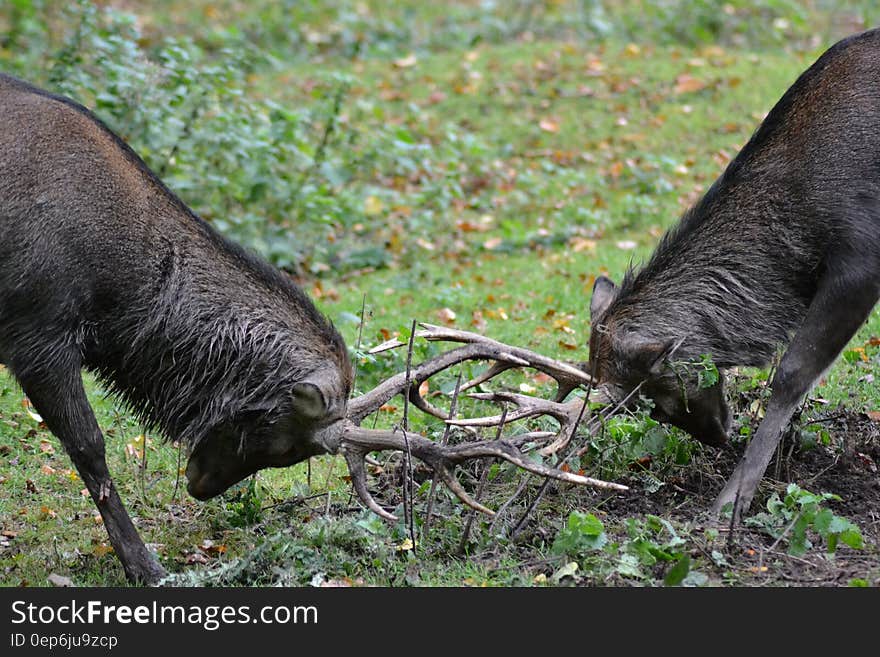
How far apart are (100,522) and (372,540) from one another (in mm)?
1778

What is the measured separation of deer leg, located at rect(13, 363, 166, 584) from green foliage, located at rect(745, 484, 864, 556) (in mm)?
2868

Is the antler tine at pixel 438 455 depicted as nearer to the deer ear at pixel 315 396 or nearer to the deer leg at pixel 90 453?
the deer ear at pixel 315 396

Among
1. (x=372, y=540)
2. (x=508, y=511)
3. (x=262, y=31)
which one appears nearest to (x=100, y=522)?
(x=372, y=540)

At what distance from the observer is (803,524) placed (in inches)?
207

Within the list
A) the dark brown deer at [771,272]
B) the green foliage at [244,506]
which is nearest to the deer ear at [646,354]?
the dark brown deer at [771,272]

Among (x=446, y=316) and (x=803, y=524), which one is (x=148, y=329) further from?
(x=446, y=316)

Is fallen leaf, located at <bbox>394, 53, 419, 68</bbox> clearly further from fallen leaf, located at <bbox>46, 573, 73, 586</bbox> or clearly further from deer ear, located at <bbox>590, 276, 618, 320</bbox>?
fallen leaf, located at <bbox>46, 573, 73, 586</bbox>

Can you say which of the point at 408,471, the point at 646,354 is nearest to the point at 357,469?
the point at 408,471

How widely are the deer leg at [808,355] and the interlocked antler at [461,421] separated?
0.89 m

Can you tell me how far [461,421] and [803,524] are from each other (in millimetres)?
1597

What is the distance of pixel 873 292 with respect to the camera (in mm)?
5883

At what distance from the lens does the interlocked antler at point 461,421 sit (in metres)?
5.21

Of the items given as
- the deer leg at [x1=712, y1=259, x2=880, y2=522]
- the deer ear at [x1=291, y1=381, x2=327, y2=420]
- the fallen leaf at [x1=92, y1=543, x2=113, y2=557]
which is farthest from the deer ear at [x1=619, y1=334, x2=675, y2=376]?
the fallen leaf at [x1=92, y1=543, x2=113, y2=557]

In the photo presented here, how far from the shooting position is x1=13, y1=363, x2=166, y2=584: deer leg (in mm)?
5543
